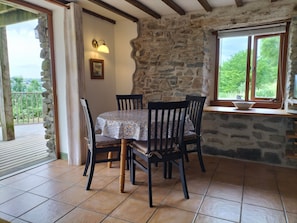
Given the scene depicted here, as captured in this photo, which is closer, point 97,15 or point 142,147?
point 142,147

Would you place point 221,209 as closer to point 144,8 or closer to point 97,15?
point 144,8

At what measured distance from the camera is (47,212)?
199 cm

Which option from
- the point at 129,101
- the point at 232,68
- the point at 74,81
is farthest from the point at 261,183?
the point at 74,81

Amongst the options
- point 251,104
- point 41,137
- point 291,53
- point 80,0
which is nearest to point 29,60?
point 41,137

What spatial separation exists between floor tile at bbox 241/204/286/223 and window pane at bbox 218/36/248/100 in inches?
79.4

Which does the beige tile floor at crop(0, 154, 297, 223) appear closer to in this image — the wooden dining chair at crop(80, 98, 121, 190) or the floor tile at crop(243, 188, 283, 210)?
the floor tile at crop(243, 188, 283, 210)

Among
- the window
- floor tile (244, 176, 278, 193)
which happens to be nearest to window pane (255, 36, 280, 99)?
the window

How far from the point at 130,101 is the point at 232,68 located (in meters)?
1.83

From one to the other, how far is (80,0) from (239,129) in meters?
2.92

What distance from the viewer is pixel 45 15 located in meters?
3.17

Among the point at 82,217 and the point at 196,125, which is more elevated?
the point at 196,125

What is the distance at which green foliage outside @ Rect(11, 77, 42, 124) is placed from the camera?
230 inches

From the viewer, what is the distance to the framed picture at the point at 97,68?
3.55m

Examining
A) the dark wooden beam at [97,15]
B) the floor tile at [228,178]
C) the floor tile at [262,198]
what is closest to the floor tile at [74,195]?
the floor tile at [228,178]
